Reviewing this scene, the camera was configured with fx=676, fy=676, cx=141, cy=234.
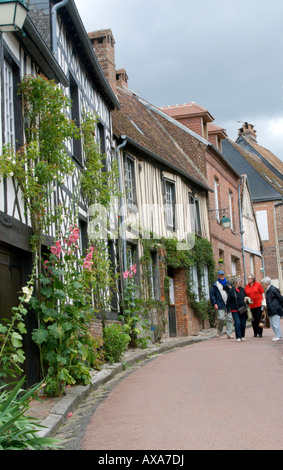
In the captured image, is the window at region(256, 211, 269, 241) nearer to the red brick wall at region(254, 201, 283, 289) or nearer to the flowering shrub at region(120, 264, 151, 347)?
the red brick wall at region(254, 201, 283, 289)

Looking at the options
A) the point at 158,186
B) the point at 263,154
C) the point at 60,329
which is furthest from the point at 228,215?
the point at 60,329

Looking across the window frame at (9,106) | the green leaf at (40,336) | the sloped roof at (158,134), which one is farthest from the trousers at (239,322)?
the window frame at (9,106)

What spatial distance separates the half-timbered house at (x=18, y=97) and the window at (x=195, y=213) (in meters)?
8.86

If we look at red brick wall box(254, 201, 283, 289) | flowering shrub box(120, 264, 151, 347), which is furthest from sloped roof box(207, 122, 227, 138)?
flowering shrub box(120, 264, 151, 347)

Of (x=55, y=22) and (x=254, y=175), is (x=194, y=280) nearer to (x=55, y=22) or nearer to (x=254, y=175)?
(x=55, y=22)

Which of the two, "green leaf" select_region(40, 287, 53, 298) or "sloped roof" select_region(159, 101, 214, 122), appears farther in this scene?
"sloped roof" select_region(159, 101, 214, 122)

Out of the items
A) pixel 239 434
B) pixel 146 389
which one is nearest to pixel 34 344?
pixel 146 389

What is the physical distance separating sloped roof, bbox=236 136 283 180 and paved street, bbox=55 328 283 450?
32.4 m

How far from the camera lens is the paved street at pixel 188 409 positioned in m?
5.67

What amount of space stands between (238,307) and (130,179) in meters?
4.50

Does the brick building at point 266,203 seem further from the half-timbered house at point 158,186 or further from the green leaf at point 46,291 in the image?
the green leaf at point 46,291

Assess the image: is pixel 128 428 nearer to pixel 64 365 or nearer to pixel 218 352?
pixel 64 365

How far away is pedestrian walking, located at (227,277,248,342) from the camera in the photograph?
15141 millimetres

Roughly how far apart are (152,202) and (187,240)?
281cm
